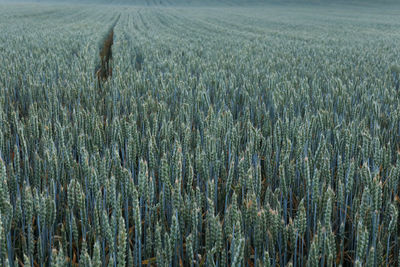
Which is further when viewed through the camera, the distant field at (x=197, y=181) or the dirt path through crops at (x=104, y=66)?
the dirt path through crops at (x=104, y=66)

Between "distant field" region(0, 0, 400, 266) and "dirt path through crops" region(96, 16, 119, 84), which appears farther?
"dirt path through crops" region(96, 16, 119, 84)

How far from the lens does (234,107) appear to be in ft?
10.5

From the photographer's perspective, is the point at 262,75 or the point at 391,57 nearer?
the point at 262,75

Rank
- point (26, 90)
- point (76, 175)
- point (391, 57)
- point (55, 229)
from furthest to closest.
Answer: point (391, 57) < point (26, 90) < point (76, 175) < point (55, 229)

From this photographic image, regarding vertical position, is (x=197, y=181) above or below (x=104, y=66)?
above

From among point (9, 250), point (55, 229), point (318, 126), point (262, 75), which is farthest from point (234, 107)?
point (9, 250)

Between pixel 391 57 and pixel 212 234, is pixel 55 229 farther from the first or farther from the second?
pixel 391 57

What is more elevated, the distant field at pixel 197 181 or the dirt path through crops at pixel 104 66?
the distant field at pixel 197 181

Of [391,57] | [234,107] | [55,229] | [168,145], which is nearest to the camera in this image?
[55,229]

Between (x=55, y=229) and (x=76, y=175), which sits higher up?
(x=76, y=175)

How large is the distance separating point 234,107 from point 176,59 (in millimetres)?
2645

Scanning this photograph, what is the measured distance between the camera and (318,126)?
2.37 m

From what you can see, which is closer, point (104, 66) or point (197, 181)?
point (197, 181)

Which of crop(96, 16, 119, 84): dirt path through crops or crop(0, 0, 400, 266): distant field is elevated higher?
crop(0, 0, 400, 266): distant field
